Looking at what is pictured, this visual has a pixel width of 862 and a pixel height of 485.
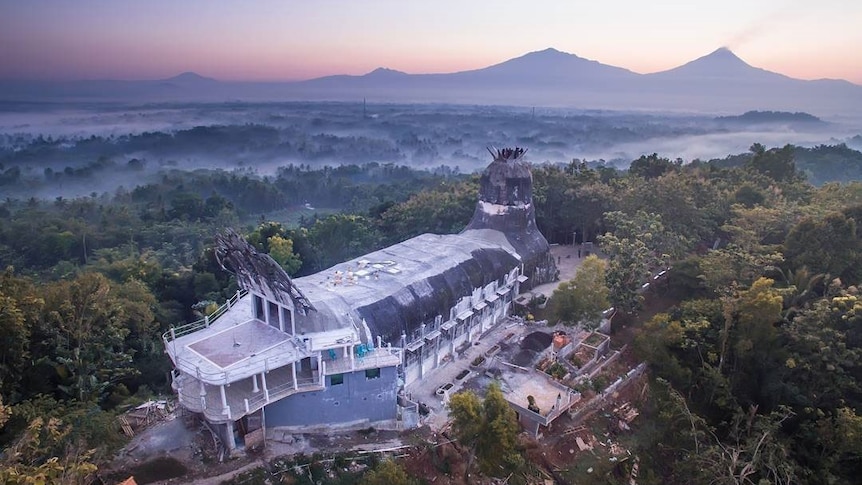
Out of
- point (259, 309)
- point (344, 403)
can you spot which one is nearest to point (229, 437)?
point (344, 403)

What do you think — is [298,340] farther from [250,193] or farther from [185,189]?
[185,189]

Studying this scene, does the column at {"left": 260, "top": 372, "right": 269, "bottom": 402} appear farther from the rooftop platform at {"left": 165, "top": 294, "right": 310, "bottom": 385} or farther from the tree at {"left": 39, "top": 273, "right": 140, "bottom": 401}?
the tree at {"left": 39, "top": 273, "right": 140, "bottom": 401}

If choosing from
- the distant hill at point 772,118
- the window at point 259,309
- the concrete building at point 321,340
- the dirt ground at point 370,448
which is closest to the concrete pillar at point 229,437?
the concrete building at point 321,340

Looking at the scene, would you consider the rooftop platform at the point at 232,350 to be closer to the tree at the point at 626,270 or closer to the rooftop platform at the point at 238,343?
the rooftop platform at the point at 238,343

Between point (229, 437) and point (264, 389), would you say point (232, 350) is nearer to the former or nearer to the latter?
point (264, 389)

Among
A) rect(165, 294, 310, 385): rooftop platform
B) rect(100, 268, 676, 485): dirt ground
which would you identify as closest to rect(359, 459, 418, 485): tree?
rect(100, 268, 676, 485): dirt ground

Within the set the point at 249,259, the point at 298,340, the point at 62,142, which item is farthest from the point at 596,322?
the point at 62,142
